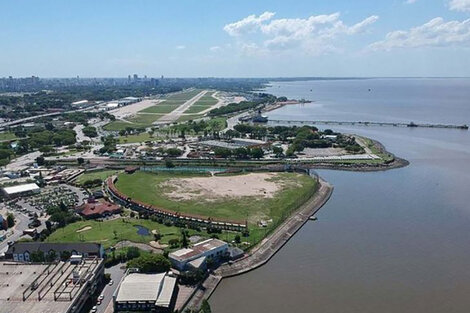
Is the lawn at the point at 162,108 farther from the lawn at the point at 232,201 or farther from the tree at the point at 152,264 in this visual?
the tree at the point at 152,264

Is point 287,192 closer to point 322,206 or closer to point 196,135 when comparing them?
point 322,206

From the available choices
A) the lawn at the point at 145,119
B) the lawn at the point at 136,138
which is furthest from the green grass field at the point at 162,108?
the lawn at the point at 136,138

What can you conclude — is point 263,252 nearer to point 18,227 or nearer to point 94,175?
point 18,227

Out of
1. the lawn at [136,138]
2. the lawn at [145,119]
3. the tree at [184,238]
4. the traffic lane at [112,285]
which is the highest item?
the lawn at [145,119]

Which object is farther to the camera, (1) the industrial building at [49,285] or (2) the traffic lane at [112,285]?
(2) the traffic lane at [112,285]

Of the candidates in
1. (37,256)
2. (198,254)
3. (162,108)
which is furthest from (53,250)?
(162,108)

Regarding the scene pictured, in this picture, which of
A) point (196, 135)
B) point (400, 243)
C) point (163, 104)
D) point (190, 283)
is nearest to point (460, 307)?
point (400, 243)

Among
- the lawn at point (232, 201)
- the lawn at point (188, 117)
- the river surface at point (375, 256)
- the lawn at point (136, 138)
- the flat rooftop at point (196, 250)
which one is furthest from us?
the lawn at point (188, 117)

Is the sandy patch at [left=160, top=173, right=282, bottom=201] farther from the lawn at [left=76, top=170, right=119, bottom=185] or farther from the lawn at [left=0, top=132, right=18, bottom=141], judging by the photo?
the lawn at [left=0, top=132, right=18, bottom=141]
